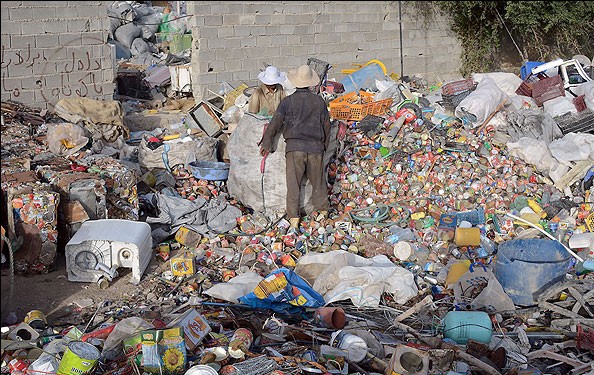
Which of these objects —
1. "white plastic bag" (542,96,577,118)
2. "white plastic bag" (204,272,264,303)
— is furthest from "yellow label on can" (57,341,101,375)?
"white plastic bag" (542,96,577,118)

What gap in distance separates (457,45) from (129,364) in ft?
37.3

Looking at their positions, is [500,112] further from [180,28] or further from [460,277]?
[180,28]

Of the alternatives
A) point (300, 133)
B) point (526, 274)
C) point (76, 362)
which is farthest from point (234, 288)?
point (526, 274)

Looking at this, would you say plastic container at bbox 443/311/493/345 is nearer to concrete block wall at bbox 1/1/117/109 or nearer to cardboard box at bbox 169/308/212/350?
cardboard box at bbox 169/308/212/350

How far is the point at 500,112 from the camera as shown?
9242 mm

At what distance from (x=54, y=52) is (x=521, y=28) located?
936cm

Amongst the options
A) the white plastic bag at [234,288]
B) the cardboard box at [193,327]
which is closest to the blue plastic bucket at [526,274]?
the white plastic bag at [234,288]

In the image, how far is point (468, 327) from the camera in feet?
16.4

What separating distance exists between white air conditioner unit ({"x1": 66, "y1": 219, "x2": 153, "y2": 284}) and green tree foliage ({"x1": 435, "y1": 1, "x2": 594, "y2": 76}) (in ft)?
30.3

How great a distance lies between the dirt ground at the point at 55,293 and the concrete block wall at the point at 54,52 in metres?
3.67

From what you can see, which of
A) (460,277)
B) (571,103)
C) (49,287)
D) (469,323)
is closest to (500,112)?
(571,103)

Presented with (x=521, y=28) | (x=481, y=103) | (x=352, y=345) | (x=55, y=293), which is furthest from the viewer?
(x=521, y=28)

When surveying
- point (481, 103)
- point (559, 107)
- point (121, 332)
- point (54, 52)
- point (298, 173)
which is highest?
point (54, 52)

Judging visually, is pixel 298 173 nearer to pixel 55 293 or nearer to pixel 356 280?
pixel 356 280
